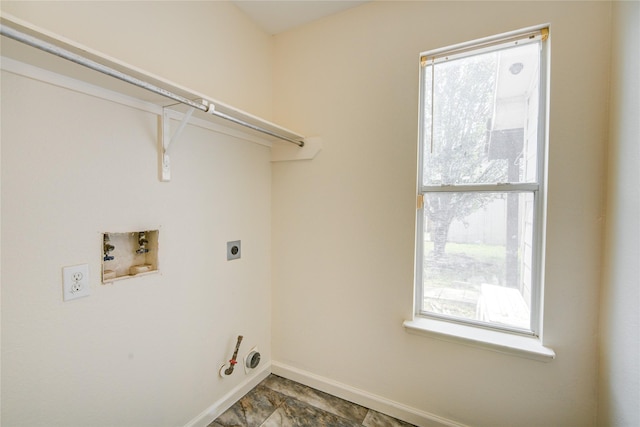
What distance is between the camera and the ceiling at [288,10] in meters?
1.78

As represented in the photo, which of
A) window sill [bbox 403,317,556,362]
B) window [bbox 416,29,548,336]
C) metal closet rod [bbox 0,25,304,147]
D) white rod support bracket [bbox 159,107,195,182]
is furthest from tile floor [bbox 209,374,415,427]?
metal closet rod [bbox 0,25,304,147]

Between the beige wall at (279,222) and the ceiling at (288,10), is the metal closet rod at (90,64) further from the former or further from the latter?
the ceiling at (288,10)

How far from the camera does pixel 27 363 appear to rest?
969mm

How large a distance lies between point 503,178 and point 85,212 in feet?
6.67

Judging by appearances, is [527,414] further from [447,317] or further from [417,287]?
[417,287]

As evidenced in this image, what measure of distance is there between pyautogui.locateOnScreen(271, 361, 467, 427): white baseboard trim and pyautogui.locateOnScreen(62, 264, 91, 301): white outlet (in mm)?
1483

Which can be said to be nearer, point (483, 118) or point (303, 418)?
point (483, 118)

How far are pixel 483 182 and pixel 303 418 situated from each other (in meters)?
1.79

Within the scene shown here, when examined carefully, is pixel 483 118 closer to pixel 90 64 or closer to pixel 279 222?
pixel 279 222

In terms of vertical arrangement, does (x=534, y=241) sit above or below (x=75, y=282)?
above

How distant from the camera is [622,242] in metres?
1.14

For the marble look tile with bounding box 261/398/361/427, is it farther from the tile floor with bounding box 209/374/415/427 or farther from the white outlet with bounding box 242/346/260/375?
the white outlet with bounding box 242/346/260/375

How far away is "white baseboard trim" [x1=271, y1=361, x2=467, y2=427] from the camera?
162 cm

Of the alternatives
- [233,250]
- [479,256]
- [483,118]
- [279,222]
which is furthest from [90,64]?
[479,256]
